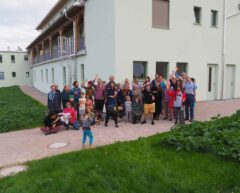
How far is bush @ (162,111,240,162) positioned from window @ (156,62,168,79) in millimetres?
6344

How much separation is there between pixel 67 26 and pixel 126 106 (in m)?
10.8

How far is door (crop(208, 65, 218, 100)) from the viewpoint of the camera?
15.4 m

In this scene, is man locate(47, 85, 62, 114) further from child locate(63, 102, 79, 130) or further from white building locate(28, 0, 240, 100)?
white building locate(28, 0, 240, 100)

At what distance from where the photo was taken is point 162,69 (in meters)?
13.1

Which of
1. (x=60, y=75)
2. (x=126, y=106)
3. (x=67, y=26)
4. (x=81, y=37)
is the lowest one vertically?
(x=126, y=106)

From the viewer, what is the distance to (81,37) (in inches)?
619

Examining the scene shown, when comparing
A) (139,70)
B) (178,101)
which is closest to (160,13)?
(139,70)

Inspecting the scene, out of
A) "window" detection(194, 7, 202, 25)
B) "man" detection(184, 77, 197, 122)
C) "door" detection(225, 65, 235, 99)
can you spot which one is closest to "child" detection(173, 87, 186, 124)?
"man" detection(184, 77, 197, 122)

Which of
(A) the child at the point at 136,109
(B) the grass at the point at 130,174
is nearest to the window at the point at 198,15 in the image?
(A) the child at the point at 136,109

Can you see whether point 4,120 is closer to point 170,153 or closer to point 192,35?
point 170,153

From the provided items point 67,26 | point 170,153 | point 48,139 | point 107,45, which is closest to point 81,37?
point 67,26

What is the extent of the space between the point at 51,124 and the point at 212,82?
10985 mm

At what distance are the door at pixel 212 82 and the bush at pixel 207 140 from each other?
29.3 feet

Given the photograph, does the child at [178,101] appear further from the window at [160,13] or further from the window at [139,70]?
the window at [160,13]
